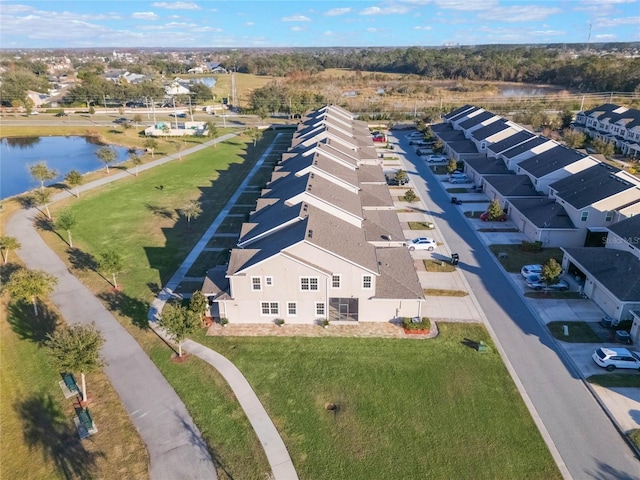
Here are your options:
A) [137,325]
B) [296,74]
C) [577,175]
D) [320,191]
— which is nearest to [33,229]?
[137,325]

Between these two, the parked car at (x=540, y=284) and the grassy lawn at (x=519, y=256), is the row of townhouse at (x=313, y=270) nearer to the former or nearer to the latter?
the grassy lawn at (x=519, y=256)

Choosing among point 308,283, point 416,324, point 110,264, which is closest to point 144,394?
point 308,283

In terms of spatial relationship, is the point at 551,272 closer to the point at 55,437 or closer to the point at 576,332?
the point at 576,332

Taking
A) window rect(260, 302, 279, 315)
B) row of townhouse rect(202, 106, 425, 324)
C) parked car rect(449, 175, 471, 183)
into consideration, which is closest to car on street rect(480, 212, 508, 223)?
parked car rect(449, 175, 471, 183)

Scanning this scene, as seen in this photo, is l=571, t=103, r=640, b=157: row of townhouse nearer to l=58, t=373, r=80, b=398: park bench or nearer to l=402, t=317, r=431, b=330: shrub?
l=402, t=317, r=431, b=330: shrub

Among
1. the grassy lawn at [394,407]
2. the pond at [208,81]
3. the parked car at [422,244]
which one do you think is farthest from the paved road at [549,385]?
the pond at [208,81]

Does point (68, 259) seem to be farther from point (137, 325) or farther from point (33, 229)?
point (137, 325)
